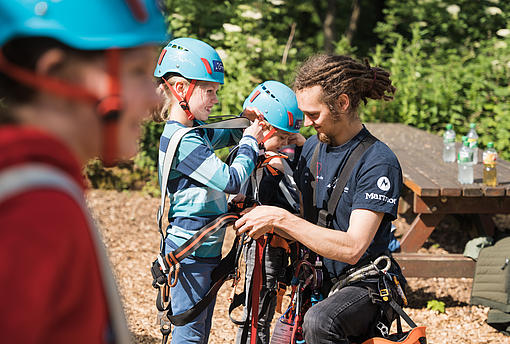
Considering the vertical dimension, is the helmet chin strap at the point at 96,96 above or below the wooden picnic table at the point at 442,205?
above

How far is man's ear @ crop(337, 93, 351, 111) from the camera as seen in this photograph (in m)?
3.30

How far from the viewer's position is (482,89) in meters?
9.77

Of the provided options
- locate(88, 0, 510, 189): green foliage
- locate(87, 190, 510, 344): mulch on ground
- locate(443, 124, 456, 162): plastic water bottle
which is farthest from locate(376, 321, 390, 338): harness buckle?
locate(88, 0, 510, 189): green foliage

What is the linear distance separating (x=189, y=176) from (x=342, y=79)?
98 centimetres

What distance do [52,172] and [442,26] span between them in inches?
463

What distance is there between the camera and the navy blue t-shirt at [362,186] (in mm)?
3076

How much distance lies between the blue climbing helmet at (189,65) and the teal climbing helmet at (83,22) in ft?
6.39

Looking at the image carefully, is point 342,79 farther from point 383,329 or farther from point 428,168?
point 428,168

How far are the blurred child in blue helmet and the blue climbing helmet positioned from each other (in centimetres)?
189

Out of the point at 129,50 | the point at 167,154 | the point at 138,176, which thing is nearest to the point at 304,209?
the point at 167,154

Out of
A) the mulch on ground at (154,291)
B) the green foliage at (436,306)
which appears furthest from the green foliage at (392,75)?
the green foliage at (436,306)

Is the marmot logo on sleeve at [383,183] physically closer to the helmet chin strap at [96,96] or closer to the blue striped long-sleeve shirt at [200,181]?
the blue striped long-sleeve shirt at [200,181]

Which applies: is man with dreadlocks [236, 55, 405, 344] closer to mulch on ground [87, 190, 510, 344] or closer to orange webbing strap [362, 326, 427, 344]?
orange webbing strap [362, 326, 427, 344]

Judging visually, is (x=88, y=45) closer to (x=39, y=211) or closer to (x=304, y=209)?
(x=39, y=211)
